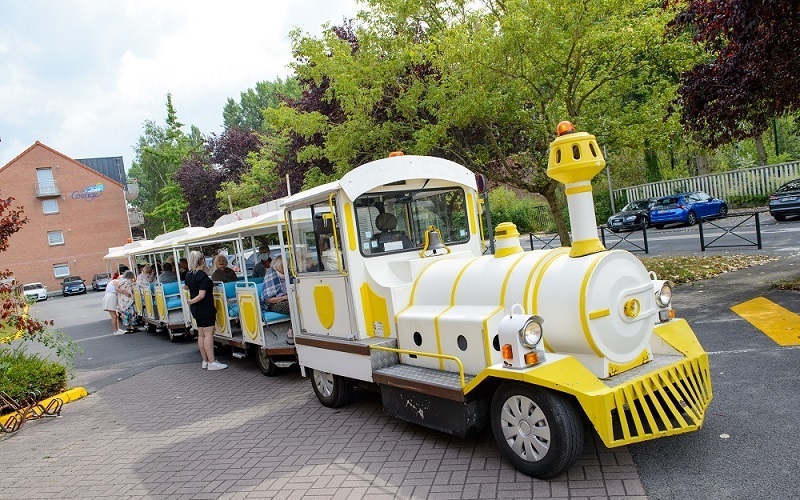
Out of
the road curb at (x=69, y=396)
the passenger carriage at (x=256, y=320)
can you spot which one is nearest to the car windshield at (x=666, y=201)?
the passenger carriage at (x=256, y=320)

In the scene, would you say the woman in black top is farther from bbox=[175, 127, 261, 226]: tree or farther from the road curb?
bbox=[175, 127, 261, 226]: tree

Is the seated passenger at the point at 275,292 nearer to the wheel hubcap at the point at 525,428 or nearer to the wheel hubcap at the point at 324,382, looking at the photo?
the wheel hubcap at the point at 324,382

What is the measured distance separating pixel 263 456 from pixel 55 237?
51091 mm

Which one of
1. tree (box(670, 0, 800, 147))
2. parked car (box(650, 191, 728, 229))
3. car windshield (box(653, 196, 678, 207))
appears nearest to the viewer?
tree (box(670, 0, 800, 147))

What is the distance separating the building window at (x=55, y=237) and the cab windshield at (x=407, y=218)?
50776 millimetres

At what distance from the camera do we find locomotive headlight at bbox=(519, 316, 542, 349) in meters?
3.83

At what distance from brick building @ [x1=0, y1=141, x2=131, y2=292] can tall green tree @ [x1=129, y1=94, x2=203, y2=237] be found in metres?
3.93

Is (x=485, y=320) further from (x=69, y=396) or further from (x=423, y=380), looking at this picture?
Result: (x=69, y=396)

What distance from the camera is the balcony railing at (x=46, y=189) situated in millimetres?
47062

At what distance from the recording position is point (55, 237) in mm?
47906

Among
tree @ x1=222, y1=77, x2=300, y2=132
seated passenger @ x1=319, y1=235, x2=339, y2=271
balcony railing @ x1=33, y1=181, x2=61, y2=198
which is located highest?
tree @ x1=222, y1=77, x2=300, y2=132

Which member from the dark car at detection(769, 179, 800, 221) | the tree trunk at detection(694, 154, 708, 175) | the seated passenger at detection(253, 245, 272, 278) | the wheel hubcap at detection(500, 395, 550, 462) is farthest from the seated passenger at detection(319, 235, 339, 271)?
the tree trunk at detection(694, 154, 708, 175)

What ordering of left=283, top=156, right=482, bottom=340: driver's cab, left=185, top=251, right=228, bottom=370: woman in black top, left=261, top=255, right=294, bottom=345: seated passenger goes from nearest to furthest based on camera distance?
left=283, top=156, right=482, bottom=340: driver's cab → left=261, top=255, right=294, bottom=345: seated passenger → left=185, top=251, right=228, bottom=370: woman in black top

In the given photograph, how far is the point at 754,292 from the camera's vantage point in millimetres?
8859
